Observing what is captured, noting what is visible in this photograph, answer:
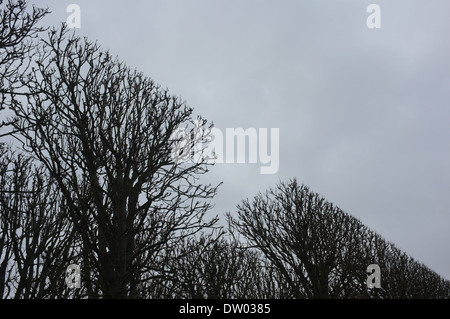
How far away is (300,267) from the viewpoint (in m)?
15.7

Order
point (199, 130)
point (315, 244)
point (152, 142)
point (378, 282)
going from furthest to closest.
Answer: point (378, 282)
point (315, 244)
point (199, 130)
point (152, 142)

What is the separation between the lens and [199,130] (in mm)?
10812

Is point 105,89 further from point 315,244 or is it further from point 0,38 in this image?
point 315,244

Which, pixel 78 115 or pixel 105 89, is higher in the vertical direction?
pixel 105 89

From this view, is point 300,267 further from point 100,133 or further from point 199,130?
point 100,133

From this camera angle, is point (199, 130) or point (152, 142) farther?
point (199, 130)

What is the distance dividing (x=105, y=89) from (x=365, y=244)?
15.2 meters

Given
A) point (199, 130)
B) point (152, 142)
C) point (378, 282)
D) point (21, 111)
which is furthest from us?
point (378, 282)

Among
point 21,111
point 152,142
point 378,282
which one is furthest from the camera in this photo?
point 378,282
